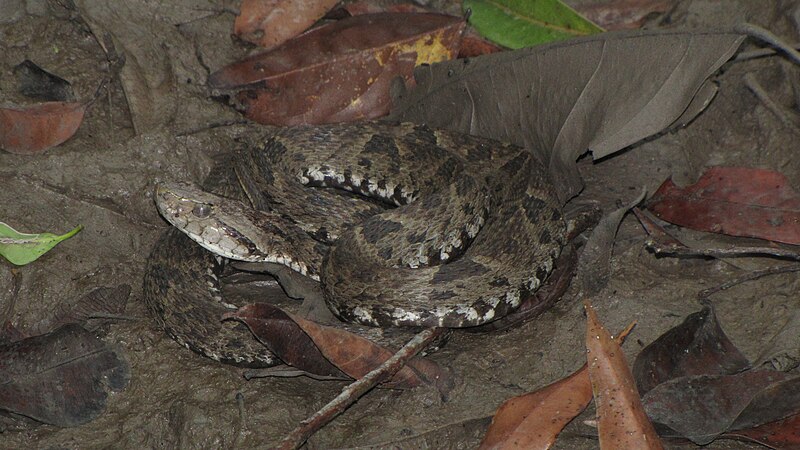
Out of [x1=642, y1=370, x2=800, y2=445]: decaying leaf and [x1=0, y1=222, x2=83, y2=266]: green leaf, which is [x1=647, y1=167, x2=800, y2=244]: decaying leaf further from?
[x1=0, y1=222, x2=83, y2=266]: green leaf

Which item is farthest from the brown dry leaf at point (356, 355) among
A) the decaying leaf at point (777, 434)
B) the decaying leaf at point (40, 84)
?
Result: the decaying leaf at point (40, 84)

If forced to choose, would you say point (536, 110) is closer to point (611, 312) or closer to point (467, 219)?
point (467, 219)

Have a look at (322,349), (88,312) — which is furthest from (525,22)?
(88,312)

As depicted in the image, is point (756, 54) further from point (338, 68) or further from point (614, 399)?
point (614, 399)

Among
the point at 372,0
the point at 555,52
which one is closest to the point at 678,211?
the point at 555,52

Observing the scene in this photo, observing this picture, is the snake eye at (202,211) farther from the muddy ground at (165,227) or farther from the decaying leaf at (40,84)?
the decaying leaf at (40,84)

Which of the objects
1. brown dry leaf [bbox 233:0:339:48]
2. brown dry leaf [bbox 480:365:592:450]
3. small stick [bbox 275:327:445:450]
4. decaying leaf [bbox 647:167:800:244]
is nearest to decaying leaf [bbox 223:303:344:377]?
small stick [bbox 275:327:445:450]

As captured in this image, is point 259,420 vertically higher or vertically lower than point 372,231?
lower

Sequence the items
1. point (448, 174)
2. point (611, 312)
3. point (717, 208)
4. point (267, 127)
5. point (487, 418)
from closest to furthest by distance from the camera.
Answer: point (487, 418) < point (611, 312) < point (717, 208) < point (448, 174) < point (267, 127)
